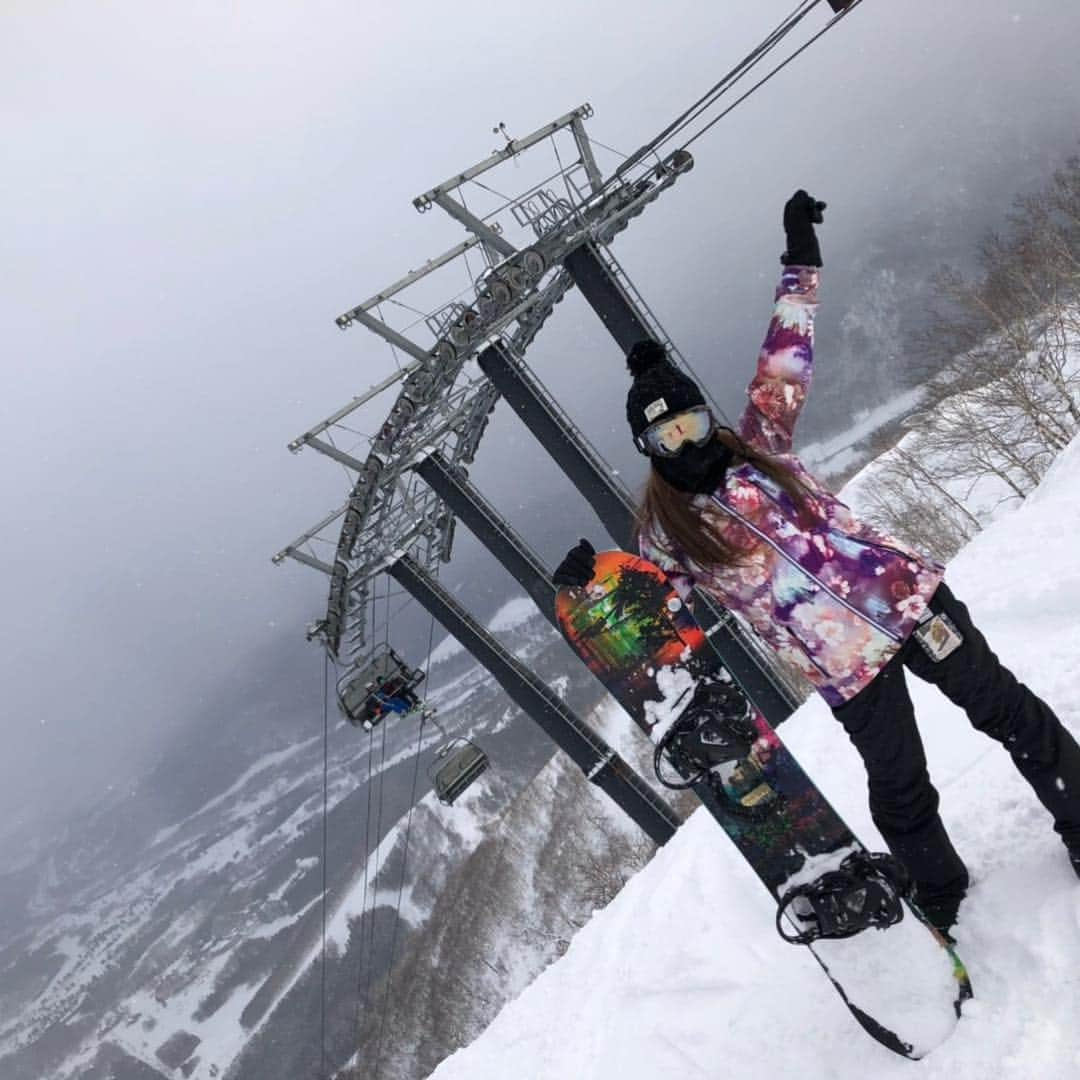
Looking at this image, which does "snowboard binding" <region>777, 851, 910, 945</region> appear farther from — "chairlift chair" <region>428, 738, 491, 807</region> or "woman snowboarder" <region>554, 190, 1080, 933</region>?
"chairlift chair" <region>428, 738, 491, 807</region>

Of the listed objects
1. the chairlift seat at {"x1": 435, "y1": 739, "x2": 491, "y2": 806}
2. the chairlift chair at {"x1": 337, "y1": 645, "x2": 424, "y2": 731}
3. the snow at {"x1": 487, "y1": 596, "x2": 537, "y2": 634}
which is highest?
the chairlift chair at {"x1": 337, "y1": 645, "x2": 424, "y2": 731}

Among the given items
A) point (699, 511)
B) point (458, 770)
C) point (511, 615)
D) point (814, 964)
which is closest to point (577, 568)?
point (699, 511)

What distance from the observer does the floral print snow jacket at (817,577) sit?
231 centimetres

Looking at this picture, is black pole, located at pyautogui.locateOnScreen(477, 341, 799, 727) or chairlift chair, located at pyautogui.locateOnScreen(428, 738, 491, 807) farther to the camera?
chairlift chair, located at pyautogui.locateOnScreen(428, 738, 491, 807)

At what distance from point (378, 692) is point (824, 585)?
1201 cm

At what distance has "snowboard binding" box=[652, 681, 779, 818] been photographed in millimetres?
2781

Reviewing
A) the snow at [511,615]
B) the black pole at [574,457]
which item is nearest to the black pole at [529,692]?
the black pole at [574,457]

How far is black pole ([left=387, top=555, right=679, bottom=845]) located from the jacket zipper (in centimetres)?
1085

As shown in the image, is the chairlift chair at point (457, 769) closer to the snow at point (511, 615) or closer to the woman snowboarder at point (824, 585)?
the woman snowboarder at point (824, 585)

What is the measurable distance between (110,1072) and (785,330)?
447 ft

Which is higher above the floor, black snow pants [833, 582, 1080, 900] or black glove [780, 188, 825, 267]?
black glove [780, 188, 825, 267]

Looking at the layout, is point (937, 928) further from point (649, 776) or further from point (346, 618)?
point (649, 776)

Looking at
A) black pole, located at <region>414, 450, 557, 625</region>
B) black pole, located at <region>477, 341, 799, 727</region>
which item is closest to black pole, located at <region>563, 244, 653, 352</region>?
black pole, located at <region>477, 341, 799, 727</region>

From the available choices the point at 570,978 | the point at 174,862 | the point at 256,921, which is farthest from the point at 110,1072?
the point at 570,978
